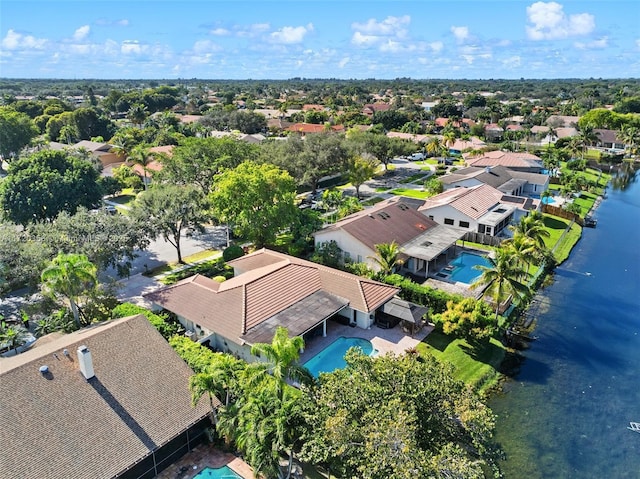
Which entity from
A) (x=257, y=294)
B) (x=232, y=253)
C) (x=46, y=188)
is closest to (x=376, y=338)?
(x=257, y=294)

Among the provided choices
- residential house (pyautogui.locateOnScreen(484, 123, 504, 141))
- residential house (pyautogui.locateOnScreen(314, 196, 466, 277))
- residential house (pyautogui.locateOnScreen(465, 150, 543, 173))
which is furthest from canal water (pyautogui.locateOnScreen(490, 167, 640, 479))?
residential house (pyautogui.locateOnScreen(484, 123, 504, 141))

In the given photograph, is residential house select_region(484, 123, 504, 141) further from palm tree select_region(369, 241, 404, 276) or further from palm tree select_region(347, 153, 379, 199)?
palm tree select_region(369, 241, 404, 276)

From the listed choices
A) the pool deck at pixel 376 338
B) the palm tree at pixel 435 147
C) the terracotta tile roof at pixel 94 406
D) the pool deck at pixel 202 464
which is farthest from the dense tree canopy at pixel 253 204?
the palm tree at pixel 435 147

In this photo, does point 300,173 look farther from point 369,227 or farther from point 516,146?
point 516,146

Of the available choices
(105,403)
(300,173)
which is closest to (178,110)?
(300,173)

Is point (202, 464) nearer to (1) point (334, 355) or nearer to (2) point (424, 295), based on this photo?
(1) point (334, 355)

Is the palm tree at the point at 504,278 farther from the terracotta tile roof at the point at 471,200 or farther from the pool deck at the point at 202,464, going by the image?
the pool deck at the point at 202,464

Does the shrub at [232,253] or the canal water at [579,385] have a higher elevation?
the shrub at [232,253]
